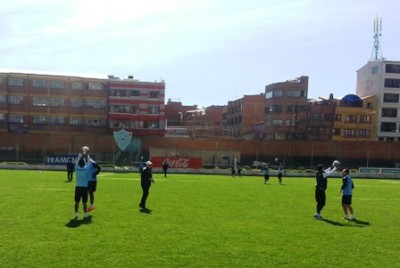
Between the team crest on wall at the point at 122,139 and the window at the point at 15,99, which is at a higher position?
the window at the point at 15,99

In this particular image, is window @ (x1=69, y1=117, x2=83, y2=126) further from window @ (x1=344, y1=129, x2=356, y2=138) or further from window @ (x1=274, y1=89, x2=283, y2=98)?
window @ (x1=344, y1=129, x2=356, y2=138)

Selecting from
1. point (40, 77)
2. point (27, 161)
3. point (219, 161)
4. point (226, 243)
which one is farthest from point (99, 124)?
point (226, 243)

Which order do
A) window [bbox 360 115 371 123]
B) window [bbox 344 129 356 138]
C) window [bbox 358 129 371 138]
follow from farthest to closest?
window [bbox 358 129 371 138] < window [bbox 360 115 371 123] < window [bbox 344 129 356 138]

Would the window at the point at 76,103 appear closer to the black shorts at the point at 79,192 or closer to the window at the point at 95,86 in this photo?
the window at the point at 95,86

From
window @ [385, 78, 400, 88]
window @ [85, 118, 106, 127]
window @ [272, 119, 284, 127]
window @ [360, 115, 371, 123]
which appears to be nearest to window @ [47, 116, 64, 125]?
window @ [85, 118, 106, 127]

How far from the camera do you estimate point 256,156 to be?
61438mm

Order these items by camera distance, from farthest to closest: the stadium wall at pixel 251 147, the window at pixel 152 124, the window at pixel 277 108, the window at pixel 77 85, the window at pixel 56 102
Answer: the window at pixel 277 108
the window at pixel 152 124
the window at pixel 77 85
the window at pixel 56 102
the stadium wall at pixel 251 147

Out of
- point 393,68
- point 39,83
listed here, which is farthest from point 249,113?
point 39,83

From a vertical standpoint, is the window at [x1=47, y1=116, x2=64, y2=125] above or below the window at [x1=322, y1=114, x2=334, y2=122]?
below

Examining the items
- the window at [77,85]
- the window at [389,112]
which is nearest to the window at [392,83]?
the window at [389,112]

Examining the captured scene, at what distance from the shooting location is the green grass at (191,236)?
342 inches

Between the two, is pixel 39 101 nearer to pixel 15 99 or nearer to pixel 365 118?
pixel 15 99

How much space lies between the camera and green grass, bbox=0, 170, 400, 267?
8680mm

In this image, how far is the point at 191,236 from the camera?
36.0ft
